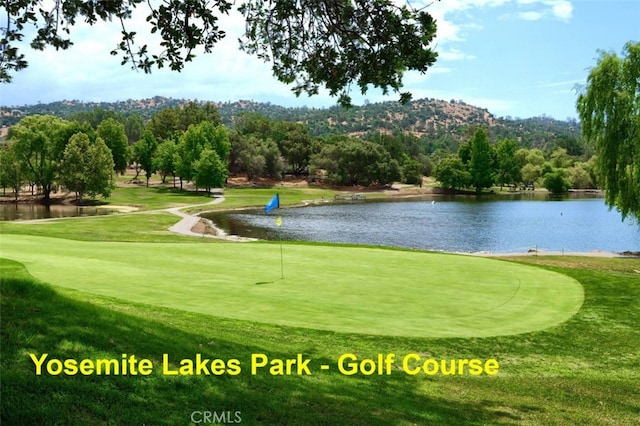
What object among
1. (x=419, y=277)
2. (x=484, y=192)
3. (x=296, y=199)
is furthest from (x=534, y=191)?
(x=419, y=277)

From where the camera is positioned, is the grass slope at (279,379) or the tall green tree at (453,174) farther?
the tall green tree at (453,174)

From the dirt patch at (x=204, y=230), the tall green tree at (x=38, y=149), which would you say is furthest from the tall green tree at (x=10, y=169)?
the dirt patch at (x=204, y=230)

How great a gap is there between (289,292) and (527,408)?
7628mm

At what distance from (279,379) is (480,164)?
123506mm

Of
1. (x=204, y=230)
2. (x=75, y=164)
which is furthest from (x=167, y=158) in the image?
(x=204, y=230)

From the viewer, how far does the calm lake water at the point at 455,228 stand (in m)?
46.1

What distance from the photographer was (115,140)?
333 ft

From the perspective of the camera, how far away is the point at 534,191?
135750mm

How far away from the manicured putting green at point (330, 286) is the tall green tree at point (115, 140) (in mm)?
84408

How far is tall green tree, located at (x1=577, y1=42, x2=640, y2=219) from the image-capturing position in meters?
33.5

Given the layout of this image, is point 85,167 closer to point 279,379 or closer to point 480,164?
point 279,379

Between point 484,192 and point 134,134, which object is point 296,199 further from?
point 134,134

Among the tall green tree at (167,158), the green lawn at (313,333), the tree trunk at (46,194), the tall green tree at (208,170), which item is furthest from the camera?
the tall green tree at (167,158)

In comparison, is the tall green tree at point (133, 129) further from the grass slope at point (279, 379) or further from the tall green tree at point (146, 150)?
the grass slope at point (279, 379)
